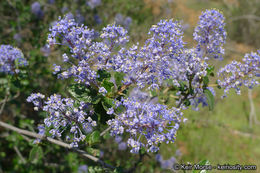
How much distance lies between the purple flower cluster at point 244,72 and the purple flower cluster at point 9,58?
5.85 ft

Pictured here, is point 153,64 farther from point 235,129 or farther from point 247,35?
point 247,35

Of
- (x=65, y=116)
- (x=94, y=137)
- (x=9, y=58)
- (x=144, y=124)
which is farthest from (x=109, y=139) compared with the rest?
(x=144, y=124)

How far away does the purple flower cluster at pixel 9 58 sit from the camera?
2090 millimetres

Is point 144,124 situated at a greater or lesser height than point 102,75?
lesser

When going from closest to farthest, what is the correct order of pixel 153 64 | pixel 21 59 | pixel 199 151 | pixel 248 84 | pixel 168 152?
pixel 153 64 → pixel 248 84 → pixel 21 59 → pixel 168 152 → pixel 199 151

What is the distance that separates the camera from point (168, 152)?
421 centimetres

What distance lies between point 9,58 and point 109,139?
224cm

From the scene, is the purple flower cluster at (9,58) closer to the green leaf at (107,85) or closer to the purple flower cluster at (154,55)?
the green leaf at (107,85)

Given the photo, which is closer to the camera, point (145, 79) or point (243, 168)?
point (145, 79)

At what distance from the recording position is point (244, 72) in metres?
1.70

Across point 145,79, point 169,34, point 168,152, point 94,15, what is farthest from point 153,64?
point 94,15

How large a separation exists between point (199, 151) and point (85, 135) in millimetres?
4107

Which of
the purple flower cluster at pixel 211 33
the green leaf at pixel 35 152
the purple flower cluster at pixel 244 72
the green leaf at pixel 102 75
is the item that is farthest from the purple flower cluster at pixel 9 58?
the purple flower cluster at pixel 244 72

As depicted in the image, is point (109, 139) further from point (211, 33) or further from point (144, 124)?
point (144, 124)
